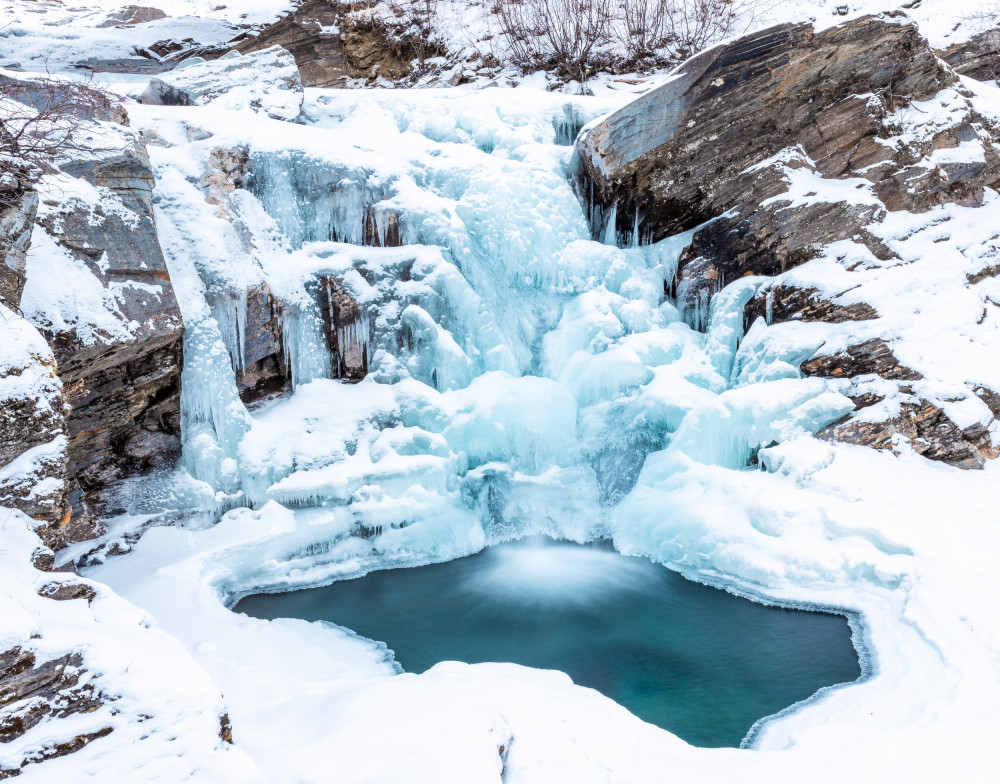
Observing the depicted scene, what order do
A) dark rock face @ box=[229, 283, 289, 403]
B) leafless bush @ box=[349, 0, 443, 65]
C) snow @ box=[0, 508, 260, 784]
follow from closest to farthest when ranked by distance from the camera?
snow @ box=[0, 508, 260, 784], dark rock face @ box=[229, 283, 289, 403], leafless bush @ box=[349, 0, 443, 65]

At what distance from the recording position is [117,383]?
17.1 feet

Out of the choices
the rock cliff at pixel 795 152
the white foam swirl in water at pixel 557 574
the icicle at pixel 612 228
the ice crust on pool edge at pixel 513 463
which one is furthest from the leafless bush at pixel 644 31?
the white foam swirl in water at pixel 557 574

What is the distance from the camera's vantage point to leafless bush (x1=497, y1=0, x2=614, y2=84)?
12039 millimetres

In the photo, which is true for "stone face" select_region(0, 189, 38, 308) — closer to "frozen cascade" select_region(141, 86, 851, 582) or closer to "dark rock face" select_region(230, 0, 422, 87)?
"frozen cascade" select_region(141, 86, 851, 582)

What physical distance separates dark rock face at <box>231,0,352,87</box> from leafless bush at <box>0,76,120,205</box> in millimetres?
7074

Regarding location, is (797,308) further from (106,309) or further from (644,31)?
(644,31)

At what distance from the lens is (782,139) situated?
7.47 m

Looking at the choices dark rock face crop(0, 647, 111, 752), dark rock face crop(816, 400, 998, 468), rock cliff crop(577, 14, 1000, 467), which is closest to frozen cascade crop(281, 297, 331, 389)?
rock cliff crop(577, 14, 1000, 467)

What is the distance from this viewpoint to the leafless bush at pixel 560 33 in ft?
39.5

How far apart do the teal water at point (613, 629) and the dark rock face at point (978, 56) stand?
26.3 feet

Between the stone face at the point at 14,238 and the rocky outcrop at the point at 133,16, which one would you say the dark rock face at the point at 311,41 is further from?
the stone face at the point at 14,238

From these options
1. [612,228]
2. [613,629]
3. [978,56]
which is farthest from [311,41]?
[613,629]

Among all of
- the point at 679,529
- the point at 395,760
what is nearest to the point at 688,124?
the point at 679,529

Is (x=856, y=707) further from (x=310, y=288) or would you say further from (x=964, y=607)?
(x=310, y=288)
